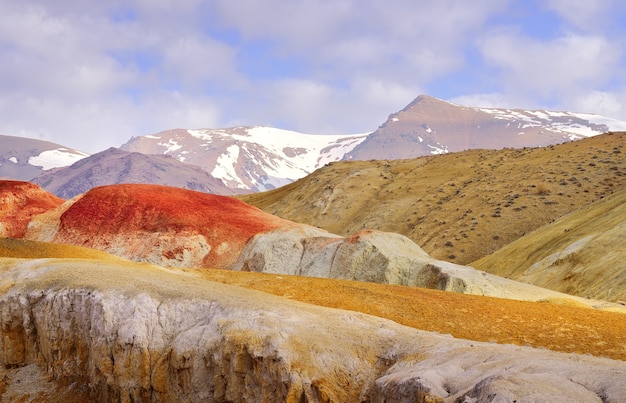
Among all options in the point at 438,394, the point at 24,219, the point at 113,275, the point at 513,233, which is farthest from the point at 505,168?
the point at 438,394

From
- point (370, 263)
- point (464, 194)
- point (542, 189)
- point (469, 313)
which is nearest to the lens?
point (469, 313)

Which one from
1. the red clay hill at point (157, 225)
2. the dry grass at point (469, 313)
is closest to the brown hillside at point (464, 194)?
the red clay hill at point (157, 225)

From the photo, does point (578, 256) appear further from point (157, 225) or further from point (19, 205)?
point (19, 205)

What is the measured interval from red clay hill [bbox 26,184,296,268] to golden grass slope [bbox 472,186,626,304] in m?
16.8

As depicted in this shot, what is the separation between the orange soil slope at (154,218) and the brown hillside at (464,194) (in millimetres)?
22330

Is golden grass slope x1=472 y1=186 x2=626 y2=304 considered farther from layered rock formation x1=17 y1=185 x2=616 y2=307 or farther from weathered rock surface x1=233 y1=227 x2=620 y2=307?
layered rock formation x1=17 y1=185 x2=616 y2=307

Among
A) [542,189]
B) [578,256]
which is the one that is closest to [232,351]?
[578,256]

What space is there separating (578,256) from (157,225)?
2651cm

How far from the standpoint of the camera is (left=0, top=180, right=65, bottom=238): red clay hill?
40.4 meters

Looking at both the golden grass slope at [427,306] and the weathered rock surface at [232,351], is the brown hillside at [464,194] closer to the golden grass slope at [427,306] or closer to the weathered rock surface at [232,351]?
the golden grass slope at [427,306]

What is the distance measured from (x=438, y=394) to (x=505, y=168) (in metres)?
62.8

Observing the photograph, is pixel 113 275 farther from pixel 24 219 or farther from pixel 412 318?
pixel 24 219

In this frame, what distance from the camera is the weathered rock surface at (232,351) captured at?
10625 mm

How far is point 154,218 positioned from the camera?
39312mm
